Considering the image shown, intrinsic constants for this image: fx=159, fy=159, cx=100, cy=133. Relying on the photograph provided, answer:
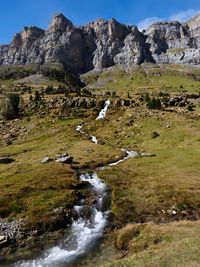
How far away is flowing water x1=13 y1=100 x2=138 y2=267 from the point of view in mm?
16750

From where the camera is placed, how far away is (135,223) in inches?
856

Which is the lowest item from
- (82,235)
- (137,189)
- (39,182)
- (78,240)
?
(137,189)

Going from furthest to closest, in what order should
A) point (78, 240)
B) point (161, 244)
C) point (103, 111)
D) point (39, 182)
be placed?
point (103, 111)
point (39, 182)
point (78, 240)
point (161, 244)

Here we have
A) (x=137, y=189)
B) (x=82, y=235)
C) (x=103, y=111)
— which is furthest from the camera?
(x=103, y=111)

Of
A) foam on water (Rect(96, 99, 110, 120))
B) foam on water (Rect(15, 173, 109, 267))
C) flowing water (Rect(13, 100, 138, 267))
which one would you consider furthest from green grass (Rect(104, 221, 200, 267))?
foam on water (Rect(96, 99, 110, 120))

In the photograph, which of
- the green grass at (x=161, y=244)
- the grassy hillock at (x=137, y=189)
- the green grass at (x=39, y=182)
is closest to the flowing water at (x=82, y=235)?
the grassy hillock at (x=137, y=189)

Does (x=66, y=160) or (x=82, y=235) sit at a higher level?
(x=66, y=160)

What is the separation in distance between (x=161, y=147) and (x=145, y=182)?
2864cm

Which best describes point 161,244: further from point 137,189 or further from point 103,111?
point 103,111

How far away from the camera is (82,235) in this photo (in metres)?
20.5

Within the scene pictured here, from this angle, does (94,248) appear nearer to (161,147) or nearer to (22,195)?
(22,195)

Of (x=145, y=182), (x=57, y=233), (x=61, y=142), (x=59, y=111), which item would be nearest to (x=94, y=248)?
(x=57, y=233)

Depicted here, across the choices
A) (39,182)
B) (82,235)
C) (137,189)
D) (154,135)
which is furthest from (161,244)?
(154,135)

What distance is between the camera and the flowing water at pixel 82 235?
55.0ft
